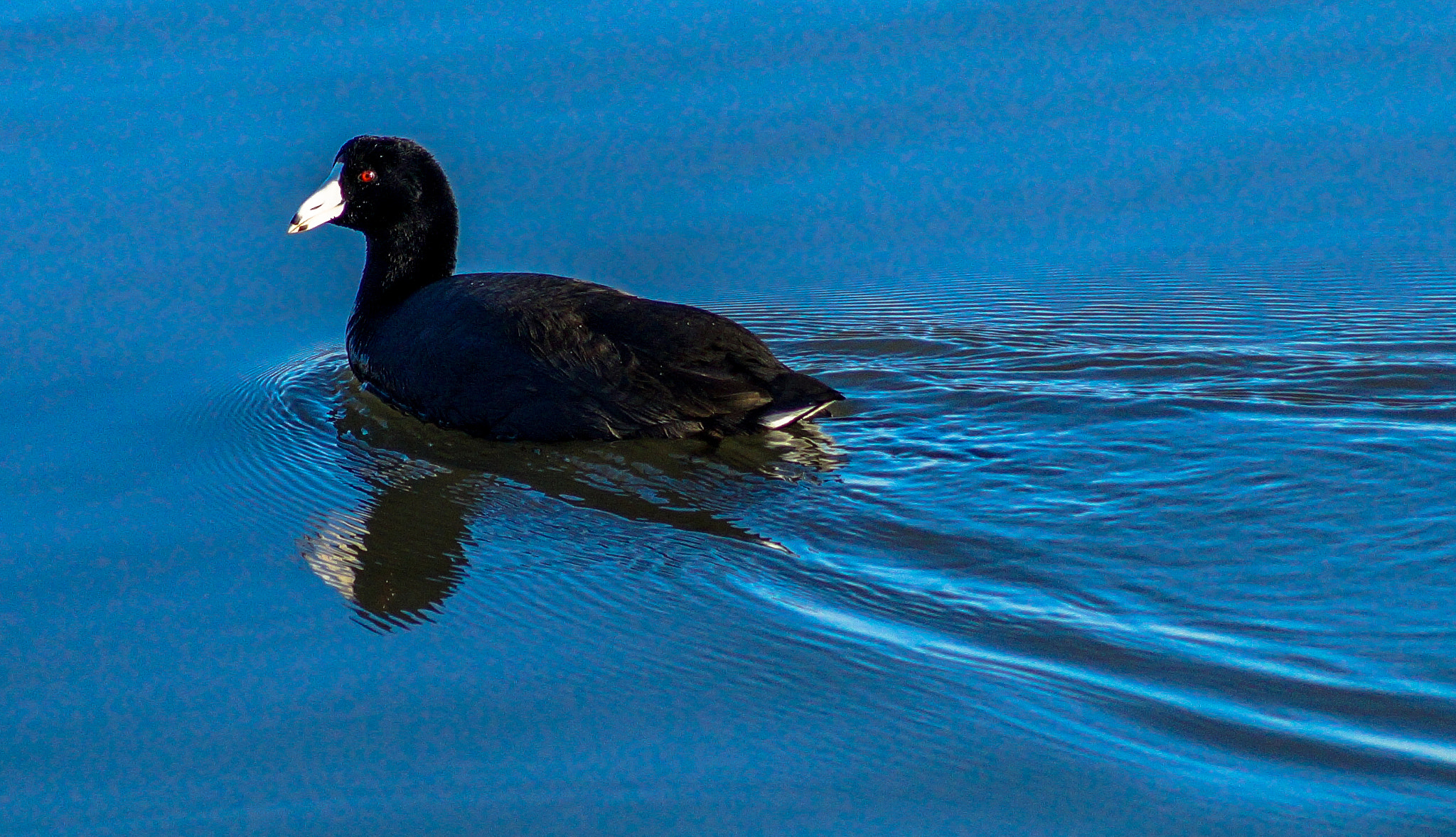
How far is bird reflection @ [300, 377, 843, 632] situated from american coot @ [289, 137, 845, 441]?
8 cm

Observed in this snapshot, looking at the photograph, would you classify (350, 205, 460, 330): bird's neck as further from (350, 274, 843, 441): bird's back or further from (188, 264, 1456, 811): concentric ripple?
(350, 274, 843, 441): bird's back

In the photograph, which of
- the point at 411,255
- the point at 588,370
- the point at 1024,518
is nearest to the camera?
the point at 1024,518

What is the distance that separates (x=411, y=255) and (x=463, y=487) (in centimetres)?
144

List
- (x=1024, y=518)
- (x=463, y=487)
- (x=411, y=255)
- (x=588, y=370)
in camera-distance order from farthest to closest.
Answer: (x=411, y=255) → (x=588, y=370) → (x=463, y=487) → (x=1024, y=518)

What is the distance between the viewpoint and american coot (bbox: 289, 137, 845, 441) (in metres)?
4.88

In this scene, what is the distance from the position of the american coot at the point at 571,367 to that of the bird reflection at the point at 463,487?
8 cm

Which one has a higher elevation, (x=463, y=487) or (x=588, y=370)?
(x=588, y=370)

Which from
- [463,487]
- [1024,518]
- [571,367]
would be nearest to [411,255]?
[571,367]

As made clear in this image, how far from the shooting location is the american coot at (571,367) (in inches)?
192

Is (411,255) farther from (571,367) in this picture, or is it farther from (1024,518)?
(1024,518)

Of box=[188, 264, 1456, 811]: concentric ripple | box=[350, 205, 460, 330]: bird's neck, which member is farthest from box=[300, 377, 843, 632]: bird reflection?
box=[350, 205, 460, 330]: bird's neck

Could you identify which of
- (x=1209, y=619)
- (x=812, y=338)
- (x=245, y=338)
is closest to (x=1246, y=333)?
(x=812, y=338)

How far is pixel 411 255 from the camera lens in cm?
585

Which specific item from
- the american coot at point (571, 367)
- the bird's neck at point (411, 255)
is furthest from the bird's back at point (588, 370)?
the bird's neck at point (411, 255)
